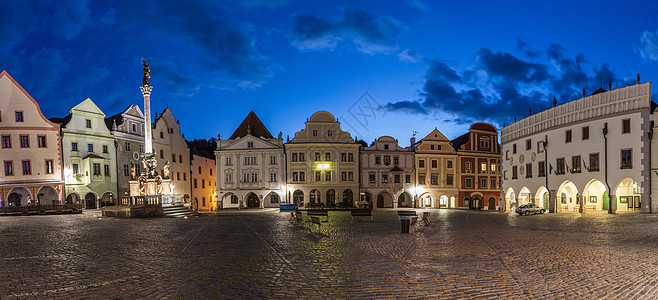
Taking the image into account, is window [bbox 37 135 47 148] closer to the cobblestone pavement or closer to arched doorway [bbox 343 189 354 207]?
the cobblestone pavement

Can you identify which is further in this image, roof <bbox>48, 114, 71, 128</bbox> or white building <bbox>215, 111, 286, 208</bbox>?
white building <bbox>215, 111, 286, 208</bbox>

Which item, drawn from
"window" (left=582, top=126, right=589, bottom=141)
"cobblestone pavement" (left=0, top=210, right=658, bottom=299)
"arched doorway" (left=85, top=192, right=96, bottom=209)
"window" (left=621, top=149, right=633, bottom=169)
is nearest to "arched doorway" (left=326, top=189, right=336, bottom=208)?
"arched doorway" (left=85, top=192, right=96, bottom=209)

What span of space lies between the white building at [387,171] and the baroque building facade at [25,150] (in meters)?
35.5

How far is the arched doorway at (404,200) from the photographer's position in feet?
185

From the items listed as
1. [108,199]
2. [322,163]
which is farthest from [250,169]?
[108,199]

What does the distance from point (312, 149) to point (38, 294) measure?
151 feet

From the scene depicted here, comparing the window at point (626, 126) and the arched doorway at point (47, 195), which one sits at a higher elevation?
the window at point (626, 126)

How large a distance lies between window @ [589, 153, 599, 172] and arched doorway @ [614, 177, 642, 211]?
10.6ft

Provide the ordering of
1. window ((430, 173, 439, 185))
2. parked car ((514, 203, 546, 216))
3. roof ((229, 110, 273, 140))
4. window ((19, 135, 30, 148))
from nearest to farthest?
parked car ((514, 203, 546, 216)) < window ((19, 135, 30, 148)) < window ((430, 173, 439, 185)) < roof ((229, 110, 273, 140))

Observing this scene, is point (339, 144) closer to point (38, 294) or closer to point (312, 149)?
point (312, 149)

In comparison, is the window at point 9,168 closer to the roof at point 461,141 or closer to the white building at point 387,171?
the white building at point 387,171

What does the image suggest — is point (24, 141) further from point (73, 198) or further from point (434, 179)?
point (434, 179)

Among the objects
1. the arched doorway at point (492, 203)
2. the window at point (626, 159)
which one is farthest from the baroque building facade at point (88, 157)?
the window at point (626, 159)

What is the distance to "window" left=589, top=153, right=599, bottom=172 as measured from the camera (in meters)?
33.4
